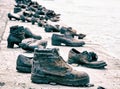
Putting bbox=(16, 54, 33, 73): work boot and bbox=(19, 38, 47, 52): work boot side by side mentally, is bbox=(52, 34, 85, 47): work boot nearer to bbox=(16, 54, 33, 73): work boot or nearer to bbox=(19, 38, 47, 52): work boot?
bbox=(19, 38, 47, 52): work boot

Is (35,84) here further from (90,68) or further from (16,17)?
(16,17)

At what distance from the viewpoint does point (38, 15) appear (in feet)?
50.9

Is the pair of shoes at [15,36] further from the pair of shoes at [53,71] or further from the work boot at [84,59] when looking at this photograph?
the pair of shoes at [53,71]

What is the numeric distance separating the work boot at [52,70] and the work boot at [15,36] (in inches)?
113

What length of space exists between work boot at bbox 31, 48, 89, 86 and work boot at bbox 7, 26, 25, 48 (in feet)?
9.40

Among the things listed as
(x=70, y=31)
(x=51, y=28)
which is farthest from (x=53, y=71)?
(x=51, y=28)

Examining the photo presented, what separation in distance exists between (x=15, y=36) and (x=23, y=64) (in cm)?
233

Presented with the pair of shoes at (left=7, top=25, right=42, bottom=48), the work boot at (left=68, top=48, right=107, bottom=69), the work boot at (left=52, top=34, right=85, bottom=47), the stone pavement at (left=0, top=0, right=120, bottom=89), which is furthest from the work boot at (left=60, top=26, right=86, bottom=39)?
the work boot at (left=68, top=48, right=107, bottom=69)

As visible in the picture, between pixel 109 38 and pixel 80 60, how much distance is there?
5276mm

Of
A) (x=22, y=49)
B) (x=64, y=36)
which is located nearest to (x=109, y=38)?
(x=64, y=36)

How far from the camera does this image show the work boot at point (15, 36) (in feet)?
28.3

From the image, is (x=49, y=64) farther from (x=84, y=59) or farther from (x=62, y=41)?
(x=62, y=41)

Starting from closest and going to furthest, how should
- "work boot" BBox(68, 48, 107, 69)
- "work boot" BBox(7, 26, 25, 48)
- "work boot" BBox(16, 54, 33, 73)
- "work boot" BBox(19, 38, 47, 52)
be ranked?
"work boot" BBox(16, 54, 33, 73) < "work boot" BBox(68, 48, 107, 69) < "work boot" BBox(19, 38, 47, 52) < "work boot" BBox(7, 26, 25, 48)

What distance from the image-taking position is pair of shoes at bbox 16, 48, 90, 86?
575 cm
